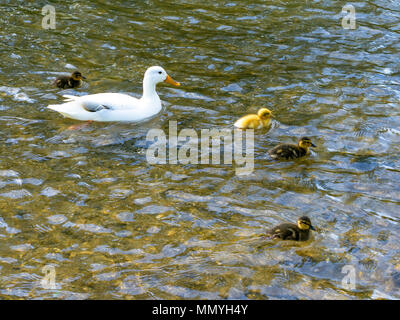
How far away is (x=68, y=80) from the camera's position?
8.43 meters

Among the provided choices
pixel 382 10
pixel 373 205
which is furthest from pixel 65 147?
pixel 382 10

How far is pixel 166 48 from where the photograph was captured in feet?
32.9

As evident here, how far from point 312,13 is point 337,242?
7332mm

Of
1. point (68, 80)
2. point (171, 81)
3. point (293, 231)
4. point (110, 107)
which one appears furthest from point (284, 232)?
point (68, 80)

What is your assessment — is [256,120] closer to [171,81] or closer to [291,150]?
[291,150]

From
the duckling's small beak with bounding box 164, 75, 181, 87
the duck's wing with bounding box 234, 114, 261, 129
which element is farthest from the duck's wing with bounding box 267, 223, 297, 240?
the duckling's small beak with bounding box 164, 75, 181, 87

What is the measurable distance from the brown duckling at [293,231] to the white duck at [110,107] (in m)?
3.17

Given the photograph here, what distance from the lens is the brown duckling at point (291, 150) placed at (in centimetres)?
673

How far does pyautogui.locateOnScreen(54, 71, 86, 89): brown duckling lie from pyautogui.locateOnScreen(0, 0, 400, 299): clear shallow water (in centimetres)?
14

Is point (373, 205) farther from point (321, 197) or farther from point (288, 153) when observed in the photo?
point (288, 153)

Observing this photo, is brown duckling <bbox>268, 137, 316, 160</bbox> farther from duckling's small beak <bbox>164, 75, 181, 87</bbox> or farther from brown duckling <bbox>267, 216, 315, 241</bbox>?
duckling's small beak <bbox>164, 75, 181, 87</bbox>

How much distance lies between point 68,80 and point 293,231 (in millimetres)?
4606

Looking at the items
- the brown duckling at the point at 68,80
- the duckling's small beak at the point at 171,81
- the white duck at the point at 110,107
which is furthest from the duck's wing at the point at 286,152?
the brown duckling at the point at 68,80

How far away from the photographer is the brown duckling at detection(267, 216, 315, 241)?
526cm
